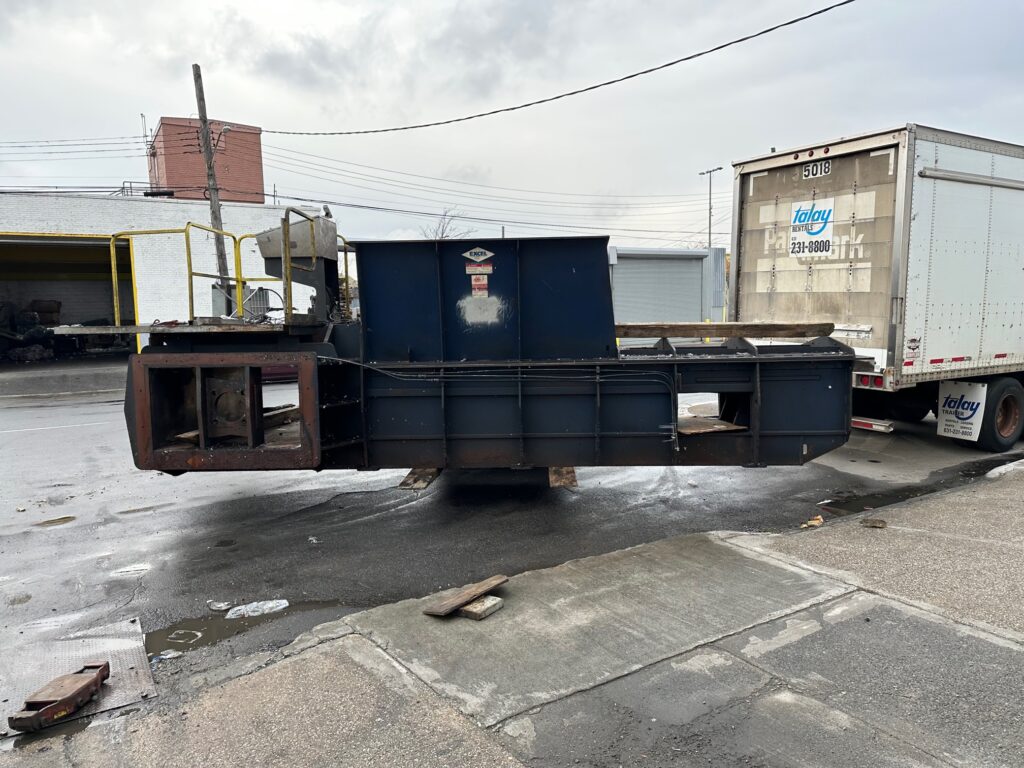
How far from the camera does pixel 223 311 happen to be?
26.3 ft

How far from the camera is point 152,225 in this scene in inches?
936

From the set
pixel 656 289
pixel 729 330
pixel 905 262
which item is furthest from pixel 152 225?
pixel 905 262

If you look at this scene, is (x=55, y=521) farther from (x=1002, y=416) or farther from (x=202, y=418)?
(x=1002, y=416)

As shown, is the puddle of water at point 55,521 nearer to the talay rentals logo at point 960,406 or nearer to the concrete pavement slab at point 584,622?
the concrete pavement slab at point 584,622

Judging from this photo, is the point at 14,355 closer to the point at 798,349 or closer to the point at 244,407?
the point at 244,407

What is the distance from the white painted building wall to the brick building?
331 inches

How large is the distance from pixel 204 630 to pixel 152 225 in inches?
895

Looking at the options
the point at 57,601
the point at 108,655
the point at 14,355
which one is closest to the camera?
the point at 108,655

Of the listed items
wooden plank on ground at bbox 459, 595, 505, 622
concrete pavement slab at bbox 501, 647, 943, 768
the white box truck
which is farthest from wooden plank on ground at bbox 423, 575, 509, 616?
the white box truck

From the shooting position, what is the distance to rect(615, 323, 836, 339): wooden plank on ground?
7.03 metres

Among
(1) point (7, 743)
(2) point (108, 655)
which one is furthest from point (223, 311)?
(1) point (7, 743)

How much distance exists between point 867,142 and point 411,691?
8.11 metres

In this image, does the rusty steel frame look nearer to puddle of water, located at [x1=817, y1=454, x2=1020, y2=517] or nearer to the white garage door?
puddle of water, located at [x1=817, y1=454, x2=1020, y2=517]

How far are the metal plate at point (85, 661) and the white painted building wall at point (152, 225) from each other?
19.0 metres
